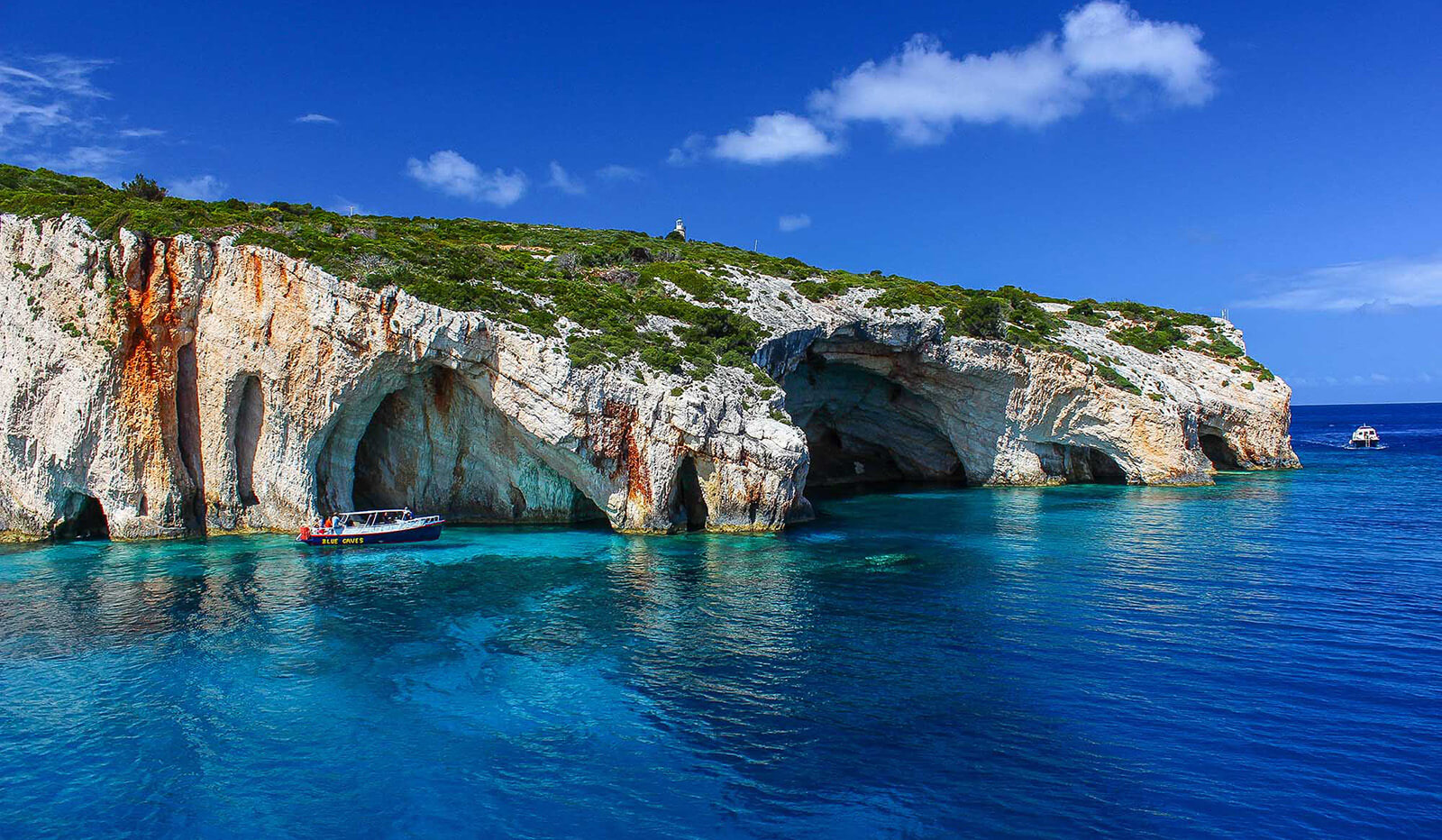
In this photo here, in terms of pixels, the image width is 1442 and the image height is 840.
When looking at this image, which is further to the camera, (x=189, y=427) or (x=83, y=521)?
(x=83, y=521)

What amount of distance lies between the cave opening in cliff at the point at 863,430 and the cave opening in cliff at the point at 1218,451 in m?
23.3

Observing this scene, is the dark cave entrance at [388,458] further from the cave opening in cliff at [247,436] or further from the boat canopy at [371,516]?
the cave opening in cliff at [247,436]

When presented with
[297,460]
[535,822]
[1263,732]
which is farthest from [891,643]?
[297,460]

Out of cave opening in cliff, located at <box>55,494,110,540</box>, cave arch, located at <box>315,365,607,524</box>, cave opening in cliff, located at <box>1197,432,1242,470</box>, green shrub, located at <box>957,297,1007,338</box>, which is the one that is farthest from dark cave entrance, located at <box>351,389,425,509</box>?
cave opening in cliff, located at <box>1197,432,1242,470</box>

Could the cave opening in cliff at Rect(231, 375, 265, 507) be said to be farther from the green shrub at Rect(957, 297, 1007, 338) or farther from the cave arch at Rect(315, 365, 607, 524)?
the green shrub at Rect(957, 297, 1007, 338)

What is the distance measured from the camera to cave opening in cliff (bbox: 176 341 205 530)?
39125mm

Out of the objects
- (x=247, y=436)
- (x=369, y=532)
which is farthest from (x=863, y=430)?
(x=247, y=436)

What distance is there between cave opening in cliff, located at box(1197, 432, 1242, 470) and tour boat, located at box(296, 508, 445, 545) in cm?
6278

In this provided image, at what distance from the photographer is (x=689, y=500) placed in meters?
41.5

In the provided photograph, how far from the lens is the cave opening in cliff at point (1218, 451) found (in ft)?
220

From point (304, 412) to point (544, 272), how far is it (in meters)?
17.0

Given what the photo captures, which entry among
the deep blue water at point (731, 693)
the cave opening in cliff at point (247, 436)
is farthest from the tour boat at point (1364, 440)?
the cave opening in cliff at point (247, 436)

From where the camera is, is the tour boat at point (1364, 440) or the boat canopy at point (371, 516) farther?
the tour boat at point (1364, 440)

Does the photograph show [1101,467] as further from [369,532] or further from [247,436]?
[247,436]
